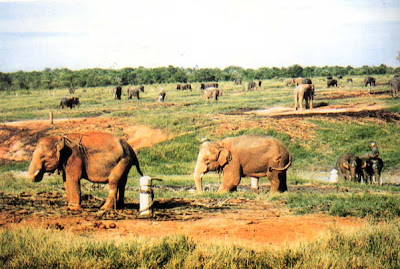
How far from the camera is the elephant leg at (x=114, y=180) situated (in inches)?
508

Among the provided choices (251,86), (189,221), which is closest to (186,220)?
(189,221)

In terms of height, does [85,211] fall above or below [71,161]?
below

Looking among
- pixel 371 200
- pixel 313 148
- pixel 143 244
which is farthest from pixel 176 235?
pixel 313 148

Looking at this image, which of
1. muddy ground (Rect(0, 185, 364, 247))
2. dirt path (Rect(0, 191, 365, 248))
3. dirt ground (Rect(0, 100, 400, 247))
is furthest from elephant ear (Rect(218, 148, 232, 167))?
dirt path (Rect(0, 191, 365, 248))

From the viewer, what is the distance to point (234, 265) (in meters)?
8.75

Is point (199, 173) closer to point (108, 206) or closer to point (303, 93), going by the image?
point (108, 206)

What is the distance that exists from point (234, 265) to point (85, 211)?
16.6 ft

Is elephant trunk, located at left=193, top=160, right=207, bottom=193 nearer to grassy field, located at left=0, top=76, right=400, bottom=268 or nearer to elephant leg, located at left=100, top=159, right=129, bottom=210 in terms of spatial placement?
grassy field, located at left=0, top=76, right=400, bottom=268

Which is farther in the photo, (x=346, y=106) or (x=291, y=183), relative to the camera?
(x=346, y=106)

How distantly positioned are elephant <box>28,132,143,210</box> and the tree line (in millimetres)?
66053

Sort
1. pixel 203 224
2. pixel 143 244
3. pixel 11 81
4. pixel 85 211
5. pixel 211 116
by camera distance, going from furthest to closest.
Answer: pixel 11 81 → pixel 211 116 → pixel 85 211 → pixel 203 224 → pixel 143 244

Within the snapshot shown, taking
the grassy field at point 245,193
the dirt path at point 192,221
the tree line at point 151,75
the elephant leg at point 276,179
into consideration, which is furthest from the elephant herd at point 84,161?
the tree line at point 151,75

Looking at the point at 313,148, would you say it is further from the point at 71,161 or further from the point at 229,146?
the point at 71,161

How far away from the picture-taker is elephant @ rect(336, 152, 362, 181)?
2206 centimetres
